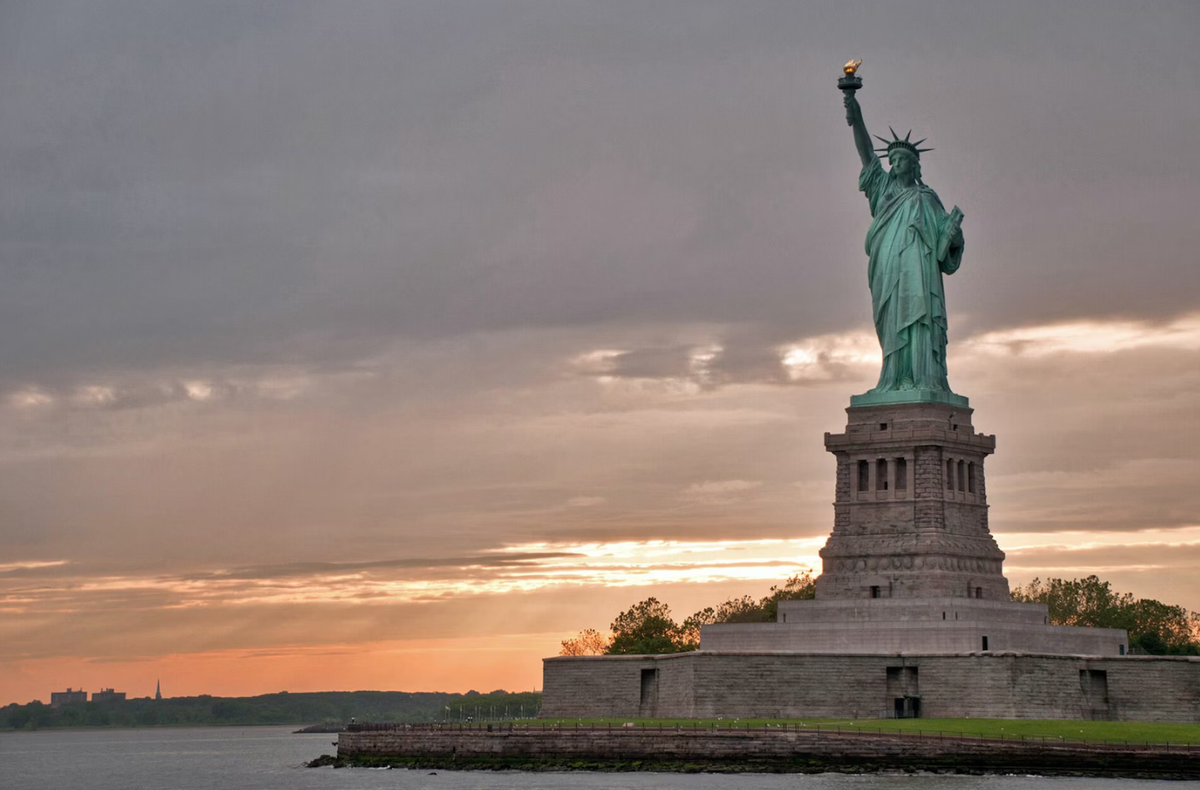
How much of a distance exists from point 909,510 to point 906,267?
1022 cm

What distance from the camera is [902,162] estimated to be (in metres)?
77.8

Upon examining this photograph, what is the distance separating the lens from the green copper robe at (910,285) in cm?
7650

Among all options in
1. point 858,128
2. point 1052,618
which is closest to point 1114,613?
point 1052,618

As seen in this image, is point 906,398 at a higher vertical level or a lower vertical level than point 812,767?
higher

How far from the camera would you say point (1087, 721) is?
6656 centimetres

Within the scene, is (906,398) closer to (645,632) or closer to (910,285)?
(910,285)

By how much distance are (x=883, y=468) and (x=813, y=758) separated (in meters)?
16.6

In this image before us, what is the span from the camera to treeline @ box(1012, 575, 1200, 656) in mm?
97438

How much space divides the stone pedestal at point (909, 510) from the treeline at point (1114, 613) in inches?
Result: 907

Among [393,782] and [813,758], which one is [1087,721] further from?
[393,782]

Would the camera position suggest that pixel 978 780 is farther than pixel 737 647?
No

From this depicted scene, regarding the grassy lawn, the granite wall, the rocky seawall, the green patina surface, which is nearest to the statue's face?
the green patina surface

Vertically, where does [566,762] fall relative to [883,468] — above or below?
below

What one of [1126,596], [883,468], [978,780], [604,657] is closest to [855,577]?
[883,468]
